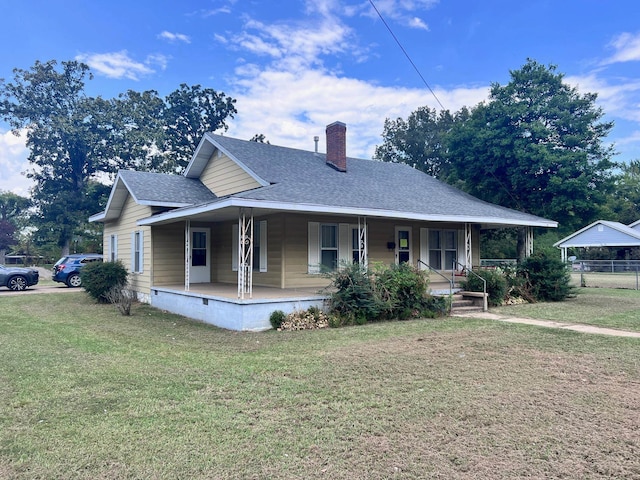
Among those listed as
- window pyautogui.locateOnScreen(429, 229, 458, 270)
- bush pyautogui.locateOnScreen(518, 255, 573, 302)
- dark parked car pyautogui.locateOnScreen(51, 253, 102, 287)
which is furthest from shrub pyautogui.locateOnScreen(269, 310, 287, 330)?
dark parked car pyautogui.locateOnScreen(51, 253, 102, 287)

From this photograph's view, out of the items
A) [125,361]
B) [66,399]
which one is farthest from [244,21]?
[66,399]

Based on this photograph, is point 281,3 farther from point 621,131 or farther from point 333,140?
point 621,131

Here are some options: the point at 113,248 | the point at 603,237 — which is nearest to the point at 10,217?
the point at 113,248

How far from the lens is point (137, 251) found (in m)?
14.6

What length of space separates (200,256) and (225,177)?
112 inches

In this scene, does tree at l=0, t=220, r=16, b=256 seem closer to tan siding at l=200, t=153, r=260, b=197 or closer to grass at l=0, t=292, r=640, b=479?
tan siding at l=200, t=153, r=260, b=197

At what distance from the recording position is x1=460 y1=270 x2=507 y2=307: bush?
12.4m

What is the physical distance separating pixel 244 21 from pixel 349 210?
976cm

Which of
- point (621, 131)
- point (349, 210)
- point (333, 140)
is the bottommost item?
point (349, 210)

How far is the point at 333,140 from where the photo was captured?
15.7 meters

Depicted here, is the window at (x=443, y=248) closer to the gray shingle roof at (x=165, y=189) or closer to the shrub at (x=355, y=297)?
the shrub at (x=355, y=297)

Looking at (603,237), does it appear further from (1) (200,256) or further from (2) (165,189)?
(2) (165,189)

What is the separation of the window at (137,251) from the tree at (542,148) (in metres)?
16.1

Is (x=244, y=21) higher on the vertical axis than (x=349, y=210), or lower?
higher
